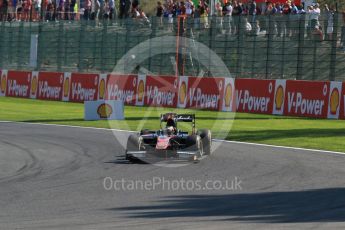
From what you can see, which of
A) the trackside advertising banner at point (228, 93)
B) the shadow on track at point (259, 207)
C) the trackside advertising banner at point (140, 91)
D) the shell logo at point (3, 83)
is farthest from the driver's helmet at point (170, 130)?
the shell logo at point (3, 83)

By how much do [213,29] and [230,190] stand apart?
23.9m

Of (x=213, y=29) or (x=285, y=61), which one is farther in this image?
(x=213, y=29)

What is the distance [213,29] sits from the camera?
117ft

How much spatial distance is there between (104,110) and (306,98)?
6746 millimetres

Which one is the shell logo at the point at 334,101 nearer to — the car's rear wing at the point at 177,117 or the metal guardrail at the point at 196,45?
the metal guardrail at the point at 196,45

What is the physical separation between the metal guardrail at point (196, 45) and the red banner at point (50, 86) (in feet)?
5.81

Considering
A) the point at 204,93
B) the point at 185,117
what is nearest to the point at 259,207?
the point at 185,117

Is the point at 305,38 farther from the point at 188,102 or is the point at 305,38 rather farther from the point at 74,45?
the point at 74,45

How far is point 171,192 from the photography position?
1192cm

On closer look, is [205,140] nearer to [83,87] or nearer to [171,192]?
[171,192]

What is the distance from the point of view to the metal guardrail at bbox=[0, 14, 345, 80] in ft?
103

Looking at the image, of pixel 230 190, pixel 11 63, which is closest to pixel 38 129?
pixel 230 190

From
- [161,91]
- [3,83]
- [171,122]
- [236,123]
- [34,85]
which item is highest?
[171,122]

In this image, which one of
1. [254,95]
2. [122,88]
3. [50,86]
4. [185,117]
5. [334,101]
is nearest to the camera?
[185,117]
